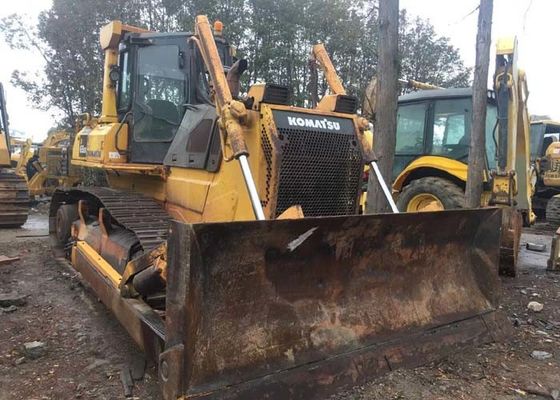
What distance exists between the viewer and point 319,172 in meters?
4.07

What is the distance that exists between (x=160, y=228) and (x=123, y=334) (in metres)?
0.93

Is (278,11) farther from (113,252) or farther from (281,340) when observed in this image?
(281,340)

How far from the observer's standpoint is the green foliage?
62.2 ft

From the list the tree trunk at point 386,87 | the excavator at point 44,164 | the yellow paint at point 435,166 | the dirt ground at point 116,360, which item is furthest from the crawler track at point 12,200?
the tree trunk at point 386,87

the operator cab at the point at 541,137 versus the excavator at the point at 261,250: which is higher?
the operator cab at the point at 541,137

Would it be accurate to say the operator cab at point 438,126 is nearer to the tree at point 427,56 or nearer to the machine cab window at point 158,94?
the machine cab window at point 158,94

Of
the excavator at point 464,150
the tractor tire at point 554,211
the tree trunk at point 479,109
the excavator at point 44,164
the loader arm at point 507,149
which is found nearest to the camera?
the loader arm at point 507,149

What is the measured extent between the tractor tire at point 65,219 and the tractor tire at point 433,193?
479cm

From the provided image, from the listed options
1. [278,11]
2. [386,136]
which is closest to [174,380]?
[386,136]

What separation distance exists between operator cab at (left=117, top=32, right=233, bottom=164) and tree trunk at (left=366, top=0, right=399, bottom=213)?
195 cm

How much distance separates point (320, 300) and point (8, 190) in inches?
360

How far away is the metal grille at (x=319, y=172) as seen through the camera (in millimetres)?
3885

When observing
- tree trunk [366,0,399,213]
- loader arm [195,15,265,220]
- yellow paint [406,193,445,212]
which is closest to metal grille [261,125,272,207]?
loader arm [195,15,265,220]

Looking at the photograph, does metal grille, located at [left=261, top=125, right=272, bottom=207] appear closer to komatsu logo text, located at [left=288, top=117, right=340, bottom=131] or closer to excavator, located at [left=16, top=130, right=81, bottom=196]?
komatsu logo text, located at [left=288, top=117, right=340, bottom=131]
